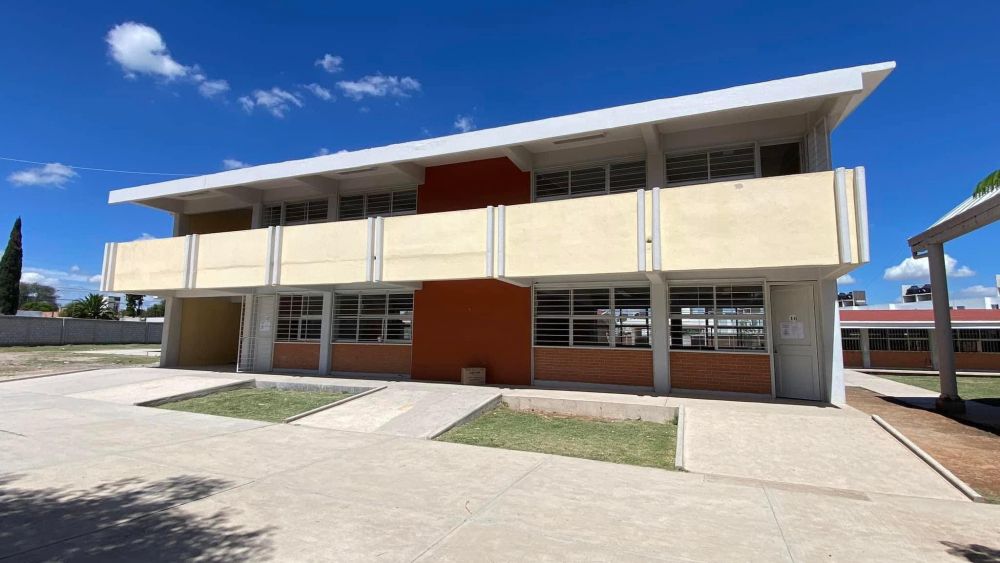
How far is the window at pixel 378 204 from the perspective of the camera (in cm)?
1516

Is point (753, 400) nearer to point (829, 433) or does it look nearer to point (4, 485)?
point (829, 433)

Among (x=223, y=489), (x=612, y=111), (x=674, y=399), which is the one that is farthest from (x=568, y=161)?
(x=223, y=489)

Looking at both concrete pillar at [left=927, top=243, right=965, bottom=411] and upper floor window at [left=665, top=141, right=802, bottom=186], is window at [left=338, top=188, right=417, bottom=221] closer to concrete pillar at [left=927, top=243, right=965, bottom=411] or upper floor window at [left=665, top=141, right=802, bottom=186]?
upper floor window at [left=665, top=141, right=802, bottom=186]

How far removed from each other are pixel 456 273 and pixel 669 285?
483 cm

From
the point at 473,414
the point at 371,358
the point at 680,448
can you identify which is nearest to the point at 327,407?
the point at 473,414

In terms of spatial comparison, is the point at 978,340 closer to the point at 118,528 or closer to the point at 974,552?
the point at 974,552

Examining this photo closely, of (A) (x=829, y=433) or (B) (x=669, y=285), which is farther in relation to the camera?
(B) (x=669, y=285)

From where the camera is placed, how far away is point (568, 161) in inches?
514

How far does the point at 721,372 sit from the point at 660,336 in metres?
1.45

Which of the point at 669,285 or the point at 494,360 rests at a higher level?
the point at 669,285

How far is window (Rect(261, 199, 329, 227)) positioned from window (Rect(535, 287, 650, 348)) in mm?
7772

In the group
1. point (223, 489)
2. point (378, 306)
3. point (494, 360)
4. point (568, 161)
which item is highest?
point (568, 161)

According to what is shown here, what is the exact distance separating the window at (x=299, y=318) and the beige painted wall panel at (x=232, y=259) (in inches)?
86.3

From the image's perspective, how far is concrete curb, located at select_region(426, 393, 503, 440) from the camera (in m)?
8.50
